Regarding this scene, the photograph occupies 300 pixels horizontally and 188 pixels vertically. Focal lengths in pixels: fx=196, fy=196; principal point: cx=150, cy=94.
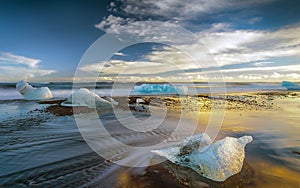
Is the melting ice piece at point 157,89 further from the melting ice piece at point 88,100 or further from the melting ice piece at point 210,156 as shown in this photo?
the melting ice piece at point 210,156

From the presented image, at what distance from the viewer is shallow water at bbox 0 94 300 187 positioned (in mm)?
2180

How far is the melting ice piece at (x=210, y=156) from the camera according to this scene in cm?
225

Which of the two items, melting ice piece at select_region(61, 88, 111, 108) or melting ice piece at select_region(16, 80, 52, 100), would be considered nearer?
melting ice piece at select_region(61, 88, 111, 108)

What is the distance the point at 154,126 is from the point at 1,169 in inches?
120

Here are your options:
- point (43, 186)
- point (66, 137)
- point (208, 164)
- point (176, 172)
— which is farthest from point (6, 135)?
point (208, 164)

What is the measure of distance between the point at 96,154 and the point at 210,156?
5.27 feet

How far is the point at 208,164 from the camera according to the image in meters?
2.29

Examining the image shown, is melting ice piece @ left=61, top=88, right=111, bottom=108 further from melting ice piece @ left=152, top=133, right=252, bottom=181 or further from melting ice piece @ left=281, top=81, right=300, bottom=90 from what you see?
melting ice piece @ left=281, top=81, right=300, bottom=90

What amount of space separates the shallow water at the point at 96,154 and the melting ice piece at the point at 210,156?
0.25 m

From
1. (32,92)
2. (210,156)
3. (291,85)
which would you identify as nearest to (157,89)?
(32,92)

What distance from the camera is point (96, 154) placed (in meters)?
2.88

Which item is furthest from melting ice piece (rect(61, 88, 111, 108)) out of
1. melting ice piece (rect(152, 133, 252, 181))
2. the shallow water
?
melting ice piece (rect(152, 133, 252, 181))

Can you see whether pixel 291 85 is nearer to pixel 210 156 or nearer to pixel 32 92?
pixel 32 92

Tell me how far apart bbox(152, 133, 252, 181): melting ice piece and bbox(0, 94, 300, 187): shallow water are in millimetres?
253
